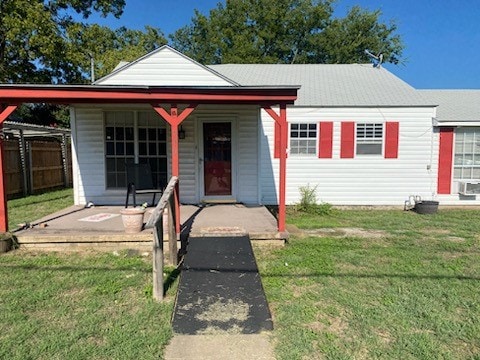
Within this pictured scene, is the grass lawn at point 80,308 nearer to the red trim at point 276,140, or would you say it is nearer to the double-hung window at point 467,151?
the red trim at point 276,140

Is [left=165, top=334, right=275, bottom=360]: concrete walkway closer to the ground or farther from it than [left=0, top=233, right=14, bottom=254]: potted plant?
closer to the ground

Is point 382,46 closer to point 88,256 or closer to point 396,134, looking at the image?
point 396,134

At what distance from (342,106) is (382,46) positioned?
829 inches

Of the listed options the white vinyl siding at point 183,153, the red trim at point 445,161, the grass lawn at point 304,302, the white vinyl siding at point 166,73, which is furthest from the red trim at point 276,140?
the red trim at point 445,161

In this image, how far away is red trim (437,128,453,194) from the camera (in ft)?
31.5

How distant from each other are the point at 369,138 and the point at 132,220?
698 centimetres

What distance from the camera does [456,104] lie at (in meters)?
11.0

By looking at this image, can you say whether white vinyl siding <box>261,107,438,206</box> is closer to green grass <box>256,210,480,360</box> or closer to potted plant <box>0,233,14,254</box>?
green grass <box>256,210,480,360</box>

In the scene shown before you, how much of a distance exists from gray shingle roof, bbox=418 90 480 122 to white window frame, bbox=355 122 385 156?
5.51ft

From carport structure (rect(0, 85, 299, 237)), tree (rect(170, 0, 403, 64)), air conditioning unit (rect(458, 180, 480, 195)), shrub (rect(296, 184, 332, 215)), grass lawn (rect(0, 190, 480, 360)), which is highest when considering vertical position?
tree (rect(170, 0, 403, 64))

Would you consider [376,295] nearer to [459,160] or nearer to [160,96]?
[160,96]

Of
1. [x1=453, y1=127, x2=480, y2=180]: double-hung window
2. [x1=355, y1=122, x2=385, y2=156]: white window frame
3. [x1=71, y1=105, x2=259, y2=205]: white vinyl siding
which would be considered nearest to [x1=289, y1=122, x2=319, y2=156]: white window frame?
[x1=355, y1=122, x2=385, y2=156]: white window frame

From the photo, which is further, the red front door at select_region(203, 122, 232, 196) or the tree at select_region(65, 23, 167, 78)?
the tree at select_region(65, 23, 167, 78)

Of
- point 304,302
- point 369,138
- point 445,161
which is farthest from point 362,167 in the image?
point 304,302
